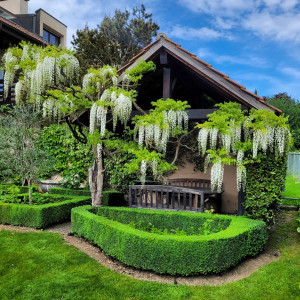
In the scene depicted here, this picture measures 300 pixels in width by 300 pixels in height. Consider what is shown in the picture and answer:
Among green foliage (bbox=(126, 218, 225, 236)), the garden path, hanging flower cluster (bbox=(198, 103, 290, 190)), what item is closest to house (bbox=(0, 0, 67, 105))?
the garden path

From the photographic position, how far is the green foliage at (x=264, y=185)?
6266 mm

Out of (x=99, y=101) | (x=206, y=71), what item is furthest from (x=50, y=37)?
(x=206, y=71)

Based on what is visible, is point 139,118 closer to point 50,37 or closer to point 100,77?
point 100,77

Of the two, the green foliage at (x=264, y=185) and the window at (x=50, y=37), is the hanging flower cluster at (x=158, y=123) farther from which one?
the window at (x=50, y=37)

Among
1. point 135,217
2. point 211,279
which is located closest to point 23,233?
point 135,217

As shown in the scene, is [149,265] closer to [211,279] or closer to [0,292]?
[211,279]

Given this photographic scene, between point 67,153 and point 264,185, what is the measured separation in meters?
8.39

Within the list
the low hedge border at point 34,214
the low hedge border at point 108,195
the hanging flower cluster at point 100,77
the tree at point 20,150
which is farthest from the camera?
the low hedge border at point 108,195

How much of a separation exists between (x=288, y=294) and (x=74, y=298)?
120 inches

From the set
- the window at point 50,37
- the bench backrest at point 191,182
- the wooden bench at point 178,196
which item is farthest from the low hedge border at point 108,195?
the window at point 50,37

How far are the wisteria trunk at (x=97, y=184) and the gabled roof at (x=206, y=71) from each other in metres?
2.85

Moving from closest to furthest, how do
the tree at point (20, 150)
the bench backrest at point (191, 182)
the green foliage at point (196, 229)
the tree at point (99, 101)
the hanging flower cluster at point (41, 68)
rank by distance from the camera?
the green foliage at point (196, 229), the tree at point (99, 101), the hanging flower cluster at point (41, 68), the tree at point (20, 150), the bench backrest at point (191, 182)

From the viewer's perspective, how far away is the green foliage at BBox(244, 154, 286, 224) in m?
6.27

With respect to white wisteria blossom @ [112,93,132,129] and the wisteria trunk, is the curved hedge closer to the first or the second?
the wisteria trunk
